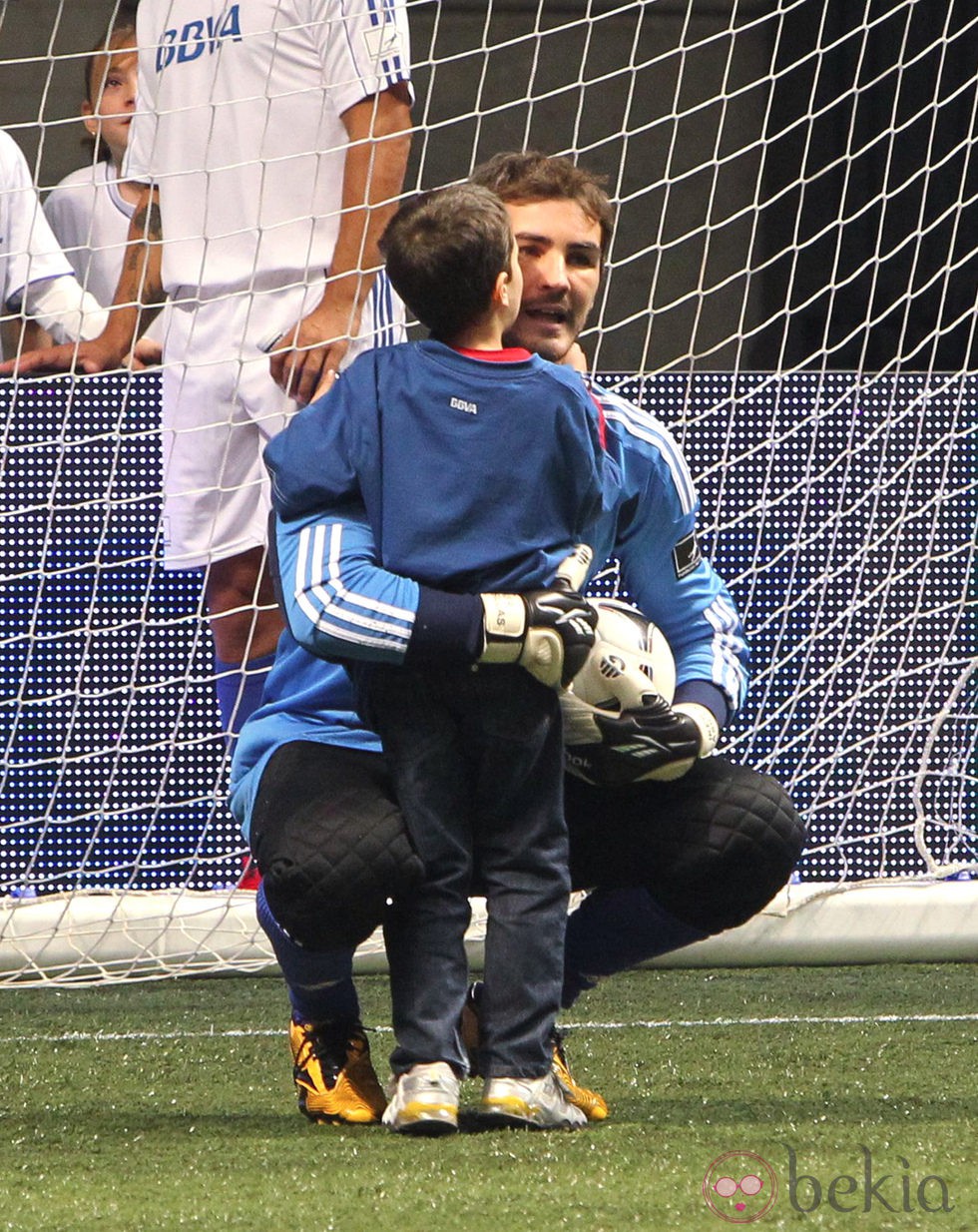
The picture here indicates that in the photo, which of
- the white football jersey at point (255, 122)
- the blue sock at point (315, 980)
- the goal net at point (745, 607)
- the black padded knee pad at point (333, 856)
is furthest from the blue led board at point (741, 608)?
the black padded knee pad at point (333, 856)

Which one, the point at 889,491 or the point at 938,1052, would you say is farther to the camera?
the point at 889,491

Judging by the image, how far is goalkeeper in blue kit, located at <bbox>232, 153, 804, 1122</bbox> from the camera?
6.10 ft

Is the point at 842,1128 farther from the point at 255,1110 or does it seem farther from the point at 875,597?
the point at 875,597

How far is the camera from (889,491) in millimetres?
4082

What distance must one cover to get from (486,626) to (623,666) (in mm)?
264

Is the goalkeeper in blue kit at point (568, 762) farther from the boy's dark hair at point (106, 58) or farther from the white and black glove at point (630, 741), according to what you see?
the boy's dark hair at point (106, 58)

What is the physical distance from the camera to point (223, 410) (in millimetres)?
3414

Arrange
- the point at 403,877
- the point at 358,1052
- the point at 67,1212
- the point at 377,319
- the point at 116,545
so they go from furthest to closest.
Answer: the point at 116,545, the point at 377,319, the point at 358,1052, the point at 403,877, the point at 67,1212

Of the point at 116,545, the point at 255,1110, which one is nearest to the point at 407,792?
the point at 255,1110

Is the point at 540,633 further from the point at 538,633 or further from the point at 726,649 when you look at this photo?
the point at 726,649

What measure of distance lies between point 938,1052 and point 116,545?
2.16 meters

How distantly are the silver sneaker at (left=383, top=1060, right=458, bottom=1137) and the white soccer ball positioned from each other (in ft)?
1.37

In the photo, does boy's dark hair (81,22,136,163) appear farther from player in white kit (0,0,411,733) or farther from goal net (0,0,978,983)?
player in white kit (0,0,411,733)

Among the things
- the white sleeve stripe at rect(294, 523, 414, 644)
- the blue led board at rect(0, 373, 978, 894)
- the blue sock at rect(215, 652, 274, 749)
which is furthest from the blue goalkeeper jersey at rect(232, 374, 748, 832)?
the blue led board at rect(0, 373, 978, 894)
